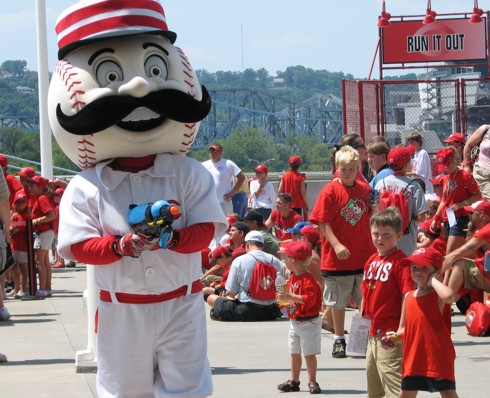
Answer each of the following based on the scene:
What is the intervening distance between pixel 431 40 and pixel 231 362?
45.8 ft

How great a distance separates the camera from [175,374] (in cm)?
580

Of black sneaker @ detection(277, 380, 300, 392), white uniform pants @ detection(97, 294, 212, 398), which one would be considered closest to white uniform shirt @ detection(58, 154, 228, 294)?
white uniform pants @ detection(97, 294, 212, 398)

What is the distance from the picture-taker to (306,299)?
25.8 ft

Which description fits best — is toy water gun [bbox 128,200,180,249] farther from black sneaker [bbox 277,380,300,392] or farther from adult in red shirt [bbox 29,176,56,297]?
adult in red shirt [bbox 29,176,56,297]

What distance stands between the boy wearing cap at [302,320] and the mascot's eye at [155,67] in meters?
2.29

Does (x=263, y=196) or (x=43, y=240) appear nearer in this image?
(x=43, y=240)

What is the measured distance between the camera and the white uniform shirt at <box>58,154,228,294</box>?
229 inches

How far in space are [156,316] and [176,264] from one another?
285mm

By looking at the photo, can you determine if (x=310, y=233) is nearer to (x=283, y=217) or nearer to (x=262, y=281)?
(x=262, y=281)

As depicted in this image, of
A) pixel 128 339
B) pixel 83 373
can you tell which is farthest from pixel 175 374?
pixel 83 373

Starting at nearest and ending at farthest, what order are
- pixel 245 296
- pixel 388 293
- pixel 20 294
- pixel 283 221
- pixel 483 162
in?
pixel 388 293
pixel 245 296
pixel 483 162
pixel 20 294
pixel 283 221

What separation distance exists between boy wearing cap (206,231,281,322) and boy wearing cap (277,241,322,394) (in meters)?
3.25

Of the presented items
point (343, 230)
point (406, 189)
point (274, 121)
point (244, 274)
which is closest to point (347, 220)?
point (343, 230)

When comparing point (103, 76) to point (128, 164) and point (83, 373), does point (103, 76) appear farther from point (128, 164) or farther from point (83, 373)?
point (83, 373)
